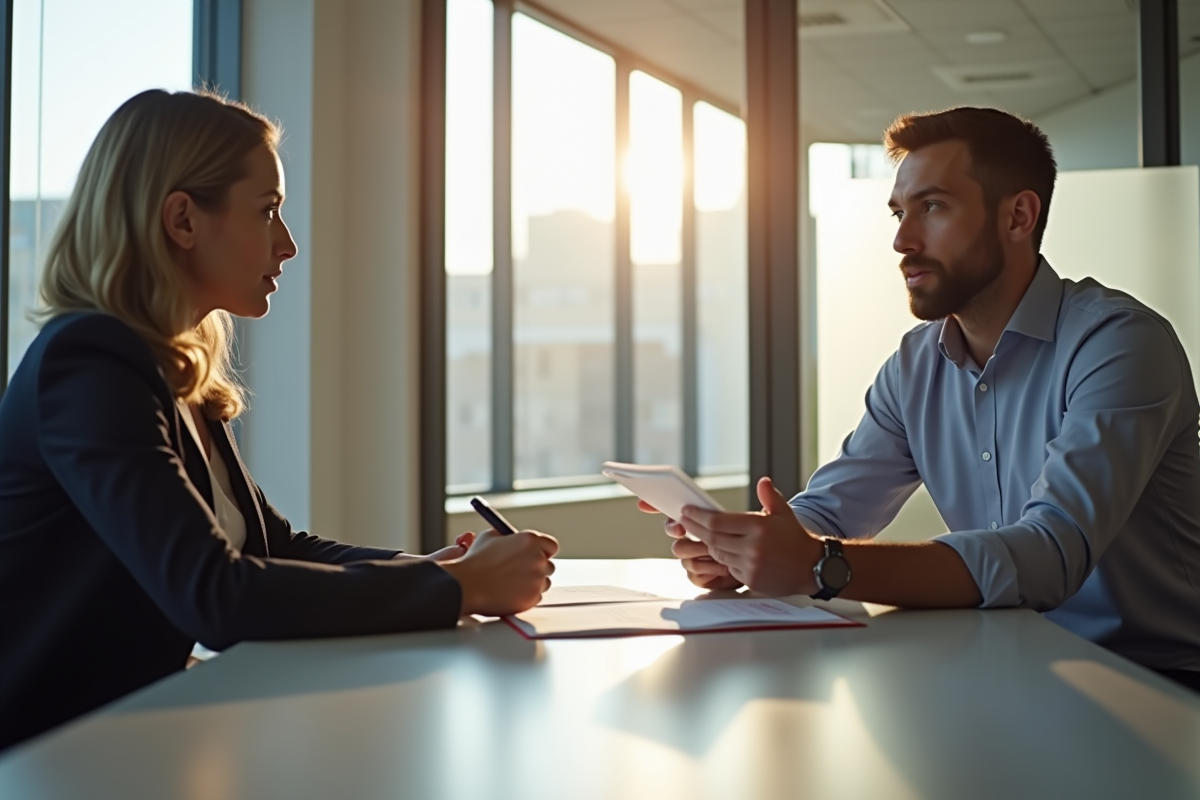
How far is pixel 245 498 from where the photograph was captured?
1768 millimetres

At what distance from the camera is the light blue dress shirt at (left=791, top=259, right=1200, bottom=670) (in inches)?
65.5

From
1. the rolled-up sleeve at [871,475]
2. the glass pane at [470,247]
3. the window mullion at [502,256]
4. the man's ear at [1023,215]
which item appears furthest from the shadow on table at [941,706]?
the window mullion at [502,256]

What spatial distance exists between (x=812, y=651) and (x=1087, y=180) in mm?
2947

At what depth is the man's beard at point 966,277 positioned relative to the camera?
2.19 m

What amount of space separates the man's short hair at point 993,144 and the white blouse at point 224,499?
139cm

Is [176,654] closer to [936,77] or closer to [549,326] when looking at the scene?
[936,77]

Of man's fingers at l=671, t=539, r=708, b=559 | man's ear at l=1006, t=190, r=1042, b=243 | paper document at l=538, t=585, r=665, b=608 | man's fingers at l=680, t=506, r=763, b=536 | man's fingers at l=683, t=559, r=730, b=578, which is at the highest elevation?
man's ear at l=1006, t=190, r=1042, b=243

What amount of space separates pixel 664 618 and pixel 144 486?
0.65 metres

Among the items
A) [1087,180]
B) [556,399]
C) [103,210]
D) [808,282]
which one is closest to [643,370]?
[556,399]

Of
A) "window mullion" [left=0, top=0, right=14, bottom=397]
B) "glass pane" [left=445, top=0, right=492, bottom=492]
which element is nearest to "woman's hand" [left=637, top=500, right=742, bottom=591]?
"window mullion" [left=0, top=0, right=14, bottom=397]

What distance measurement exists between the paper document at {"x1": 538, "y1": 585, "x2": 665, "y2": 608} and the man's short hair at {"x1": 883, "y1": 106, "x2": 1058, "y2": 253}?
1078 millimetres

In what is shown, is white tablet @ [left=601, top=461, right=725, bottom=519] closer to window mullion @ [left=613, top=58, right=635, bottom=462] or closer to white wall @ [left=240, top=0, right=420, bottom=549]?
white wall @ [left=240, top=0, right=420, bottom=549]

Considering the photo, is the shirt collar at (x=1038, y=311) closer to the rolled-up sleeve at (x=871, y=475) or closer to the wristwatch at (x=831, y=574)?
the rolled-up sleeve at (x=871, y=475)

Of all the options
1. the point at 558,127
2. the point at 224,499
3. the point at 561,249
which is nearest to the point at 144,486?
the point at 224,499
